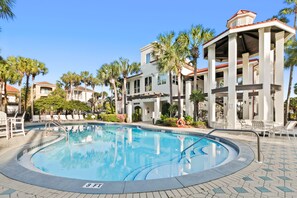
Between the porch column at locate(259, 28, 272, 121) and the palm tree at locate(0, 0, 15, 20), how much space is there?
54.8ft

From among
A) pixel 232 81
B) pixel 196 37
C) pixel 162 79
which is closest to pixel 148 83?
pixel 162 79

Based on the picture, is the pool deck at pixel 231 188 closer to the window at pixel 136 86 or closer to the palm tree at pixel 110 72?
the palm tree at pixel 110 72

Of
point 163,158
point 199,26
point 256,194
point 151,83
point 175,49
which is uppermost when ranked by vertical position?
point 199,26

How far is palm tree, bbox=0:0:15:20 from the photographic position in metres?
7.90

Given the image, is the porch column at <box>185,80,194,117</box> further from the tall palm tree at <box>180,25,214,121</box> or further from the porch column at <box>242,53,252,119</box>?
the porch column at <box>242,53,252,119</box>

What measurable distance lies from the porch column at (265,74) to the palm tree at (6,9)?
16.7 meters

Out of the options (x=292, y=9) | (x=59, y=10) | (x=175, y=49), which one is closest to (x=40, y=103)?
(x=59, y=10)

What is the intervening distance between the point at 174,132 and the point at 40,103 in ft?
78.6

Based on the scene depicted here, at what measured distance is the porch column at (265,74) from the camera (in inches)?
559

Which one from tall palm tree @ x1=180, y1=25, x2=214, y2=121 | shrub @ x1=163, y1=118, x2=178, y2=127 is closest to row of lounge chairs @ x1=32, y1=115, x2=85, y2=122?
A: shrub @ x1=163, y1=118, x2=178, y2=127

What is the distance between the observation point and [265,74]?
1445 centimetres

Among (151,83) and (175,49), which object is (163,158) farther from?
(151,83)

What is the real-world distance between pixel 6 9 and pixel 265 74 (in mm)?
16972

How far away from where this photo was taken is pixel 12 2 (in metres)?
8.15
